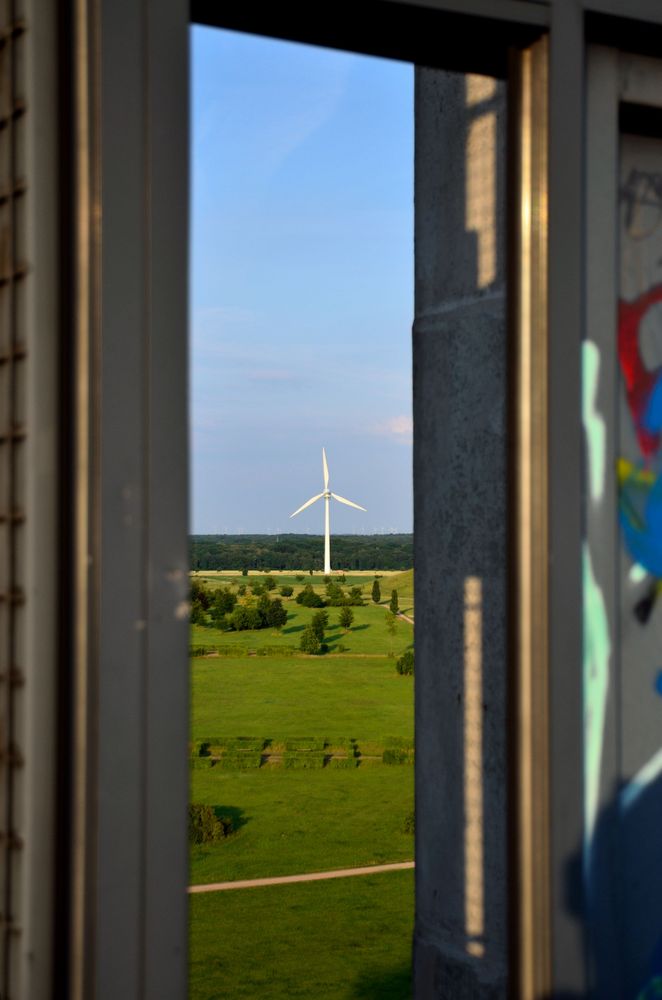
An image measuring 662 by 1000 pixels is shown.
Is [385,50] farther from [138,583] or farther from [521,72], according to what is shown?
[138,583]

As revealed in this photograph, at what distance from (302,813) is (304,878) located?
13.3 metres

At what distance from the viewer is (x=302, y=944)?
35.9 metres

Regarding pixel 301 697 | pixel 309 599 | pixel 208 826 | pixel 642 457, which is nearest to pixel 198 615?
pixel 309 599

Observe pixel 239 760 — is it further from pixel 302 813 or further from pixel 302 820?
pixel 302 820

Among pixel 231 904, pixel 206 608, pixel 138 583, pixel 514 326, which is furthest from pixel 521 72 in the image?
pixel 206 608

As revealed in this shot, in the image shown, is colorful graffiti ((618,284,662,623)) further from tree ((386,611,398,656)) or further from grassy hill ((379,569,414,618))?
grassy hill ((379,569,414,618))

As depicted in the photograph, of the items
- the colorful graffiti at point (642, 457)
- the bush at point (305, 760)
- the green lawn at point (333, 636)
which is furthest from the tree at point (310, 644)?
the colorful graffiti at point (642, 457)

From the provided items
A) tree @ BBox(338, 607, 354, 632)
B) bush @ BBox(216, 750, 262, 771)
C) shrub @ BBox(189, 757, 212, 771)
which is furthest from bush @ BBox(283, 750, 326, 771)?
tree @ BBox(338, 607, 354, 632)

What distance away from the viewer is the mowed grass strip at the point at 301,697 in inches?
3383

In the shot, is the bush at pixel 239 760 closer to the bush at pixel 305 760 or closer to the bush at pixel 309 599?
the bush at pixel 305 760

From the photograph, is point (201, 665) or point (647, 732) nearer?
point (647, 732)

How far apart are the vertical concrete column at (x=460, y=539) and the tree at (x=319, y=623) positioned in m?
112

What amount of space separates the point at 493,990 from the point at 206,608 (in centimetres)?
12399

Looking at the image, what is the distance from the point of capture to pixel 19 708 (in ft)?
9.86
